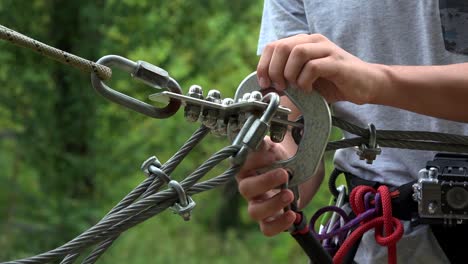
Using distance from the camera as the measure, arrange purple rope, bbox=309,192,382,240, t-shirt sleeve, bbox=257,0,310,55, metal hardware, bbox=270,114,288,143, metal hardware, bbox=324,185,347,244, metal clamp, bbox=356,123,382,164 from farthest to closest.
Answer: t-shirt sleeve, bbox=257,0,310,55, metal hardware, bbox=324,185,347,244, purple rope, bbox=309,192,382,240, metal clamp, bbox=356,123,382,164, metal hardware, bbox=270,114,288,143

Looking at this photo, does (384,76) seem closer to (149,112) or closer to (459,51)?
(459,51)

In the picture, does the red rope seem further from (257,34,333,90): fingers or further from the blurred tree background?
the blurred tree background

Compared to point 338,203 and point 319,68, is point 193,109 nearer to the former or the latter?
point 319,68

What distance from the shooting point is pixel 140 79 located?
1535mm

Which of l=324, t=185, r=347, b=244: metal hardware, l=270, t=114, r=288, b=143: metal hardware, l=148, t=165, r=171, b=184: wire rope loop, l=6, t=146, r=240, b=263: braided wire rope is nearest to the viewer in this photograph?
l=6, t=146, r=240, b=263: braided wire rope

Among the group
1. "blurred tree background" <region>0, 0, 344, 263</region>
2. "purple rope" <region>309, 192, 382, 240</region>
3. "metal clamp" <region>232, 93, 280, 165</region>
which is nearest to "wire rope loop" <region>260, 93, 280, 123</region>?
"metal clamp" <region>232, 93, 280, 165</region>

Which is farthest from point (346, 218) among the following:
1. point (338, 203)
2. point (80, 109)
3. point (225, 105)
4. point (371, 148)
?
point (80, 109)

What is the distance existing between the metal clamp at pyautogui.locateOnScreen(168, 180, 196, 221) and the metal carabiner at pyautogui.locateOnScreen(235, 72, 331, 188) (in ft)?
0.87

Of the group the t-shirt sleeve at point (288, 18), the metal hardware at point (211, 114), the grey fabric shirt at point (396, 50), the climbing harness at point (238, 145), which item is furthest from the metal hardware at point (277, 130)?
the t-shirt sleeve at point (288, 18)

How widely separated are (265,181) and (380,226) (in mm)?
303

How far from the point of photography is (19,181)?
5.24 meters

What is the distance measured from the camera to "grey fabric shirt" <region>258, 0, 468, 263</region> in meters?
1.78

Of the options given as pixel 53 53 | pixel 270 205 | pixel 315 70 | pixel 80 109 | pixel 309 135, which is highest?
pixel 53 53

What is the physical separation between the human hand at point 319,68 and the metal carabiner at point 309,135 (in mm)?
30
